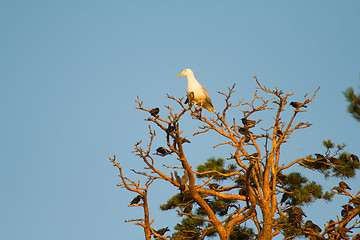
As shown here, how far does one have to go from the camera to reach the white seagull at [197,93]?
9531 millimetres

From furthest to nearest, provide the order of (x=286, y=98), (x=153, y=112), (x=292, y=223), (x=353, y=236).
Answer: (x=286, y=98) → (x=292, y=223) → (x=353, y=236) → (x=153, y=112)

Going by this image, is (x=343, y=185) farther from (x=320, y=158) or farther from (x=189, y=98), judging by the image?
(x=189, y=98)

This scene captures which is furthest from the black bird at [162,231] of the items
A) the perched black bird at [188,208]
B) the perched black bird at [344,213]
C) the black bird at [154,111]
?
the perched black bird at [344,213]

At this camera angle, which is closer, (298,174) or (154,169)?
(154,169)

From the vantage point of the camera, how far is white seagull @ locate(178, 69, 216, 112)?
9.53 meters

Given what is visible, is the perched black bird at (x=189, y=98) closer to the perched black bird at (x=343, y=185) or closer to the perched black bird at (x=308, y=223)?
the perched black bird at (x=308, y=223)

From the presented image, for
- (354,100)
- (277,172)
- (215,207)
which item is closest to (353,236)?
(277,172)

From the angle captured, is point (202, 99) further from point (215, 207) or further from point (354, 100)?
point (354, 100)

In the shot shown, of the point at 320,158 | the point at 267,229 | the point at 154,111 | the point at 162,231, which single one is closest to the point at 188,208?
the point at 162,231

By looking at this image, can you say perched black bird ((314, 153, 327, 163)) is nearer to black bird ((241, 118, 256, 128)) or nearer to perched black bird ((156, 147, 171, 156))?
black bird ((241, 118, 256, 128))

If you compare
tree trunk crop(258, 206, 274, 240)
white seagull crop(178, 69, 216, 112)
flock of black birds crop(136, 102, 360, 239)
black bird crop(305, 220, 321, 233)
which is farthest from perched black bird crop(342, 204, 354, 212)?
white seagull crop(178, 69, 216, 112)

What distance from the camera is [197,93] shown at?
953cm

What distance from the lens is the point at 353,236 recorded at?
8.06 metres

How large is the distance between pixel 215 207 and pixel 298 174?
164cm
